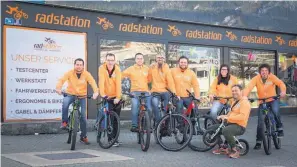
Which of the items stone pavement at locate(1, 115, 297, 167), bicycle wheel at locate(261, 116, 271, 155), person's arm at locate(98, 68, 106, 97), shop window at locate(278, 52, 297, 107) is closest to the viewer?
stone pavement at locate(1, 115, 297, 167)

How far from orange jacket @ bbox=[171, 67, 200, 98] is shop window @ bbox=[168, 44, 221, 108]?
5209 mm

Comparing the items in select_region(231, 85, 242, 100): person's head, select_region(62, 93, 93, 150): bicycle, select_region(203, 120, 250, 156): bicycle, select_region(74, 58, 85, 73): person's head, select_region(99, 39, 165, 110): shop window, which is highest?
select_region(99, 39, 165, 110): shop window

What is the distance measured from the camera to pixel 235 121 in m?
8.32

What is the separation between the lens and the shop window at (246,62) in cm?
1634

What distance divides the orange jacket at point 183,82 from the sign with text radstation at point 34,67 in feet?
12.8

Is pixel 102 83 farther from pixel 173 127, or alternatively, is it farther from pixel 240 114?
pixel 240 114

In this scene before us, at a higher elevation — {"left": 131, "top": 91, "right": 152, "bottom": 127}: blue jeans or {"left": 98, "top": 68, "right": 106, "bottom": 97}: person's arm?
{"left": 98, "top": 68, "right": 106, "bottom": 97}: person's arm

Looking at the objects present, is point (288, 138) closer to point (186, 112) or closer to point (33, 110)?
point (186, 112)

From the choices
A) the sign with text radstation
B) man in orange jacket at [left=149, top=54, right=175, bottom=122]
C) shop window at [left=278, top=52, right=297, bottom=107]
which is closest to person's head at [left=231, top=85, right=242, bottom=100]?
man in orange jacket at [left=149, top=54, right=175, bottom=122]

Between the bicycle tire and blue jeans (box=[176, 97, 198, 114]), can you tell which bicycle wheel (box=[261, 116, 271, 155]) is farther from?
the bicycle tire

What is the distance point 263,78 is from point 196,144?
194 cm

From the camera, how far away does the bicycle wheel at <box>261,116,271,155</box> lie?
8500 millimetres

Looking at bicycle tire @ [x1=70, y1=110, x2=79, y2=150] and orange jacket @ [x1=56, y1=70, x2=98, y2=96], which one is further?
orange jacket @ [x1=56, y1=70, x2=98, y2=96]

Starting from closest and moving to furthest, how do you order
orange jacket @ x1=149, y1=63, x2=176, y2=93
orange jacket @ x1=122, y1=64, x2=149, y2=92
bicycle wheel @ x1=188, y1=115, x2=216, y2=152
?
bicycle wheel @ x1=188, y1=115, x2=216, y2=152 < orange jacket @ x1=122, y1=64, x2=149, y2=92 < orange jacket @ x1=149, y1=63, x2=176, y2=93
